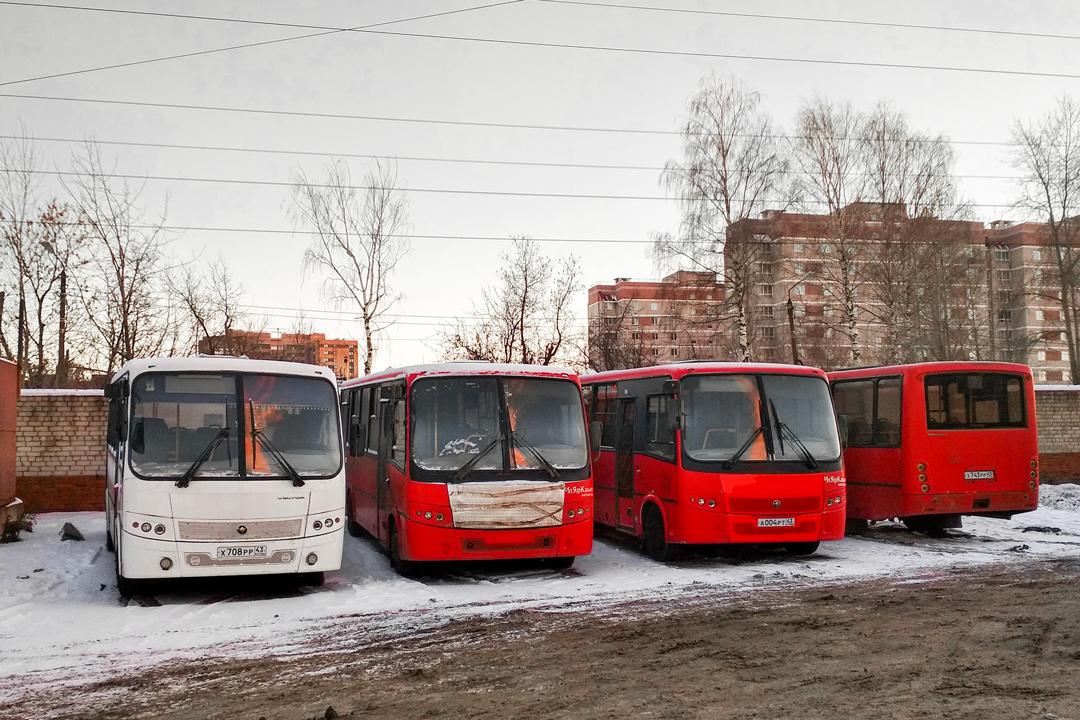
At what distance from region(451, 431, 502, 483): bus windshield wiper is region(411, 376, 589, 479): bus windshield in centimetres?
1

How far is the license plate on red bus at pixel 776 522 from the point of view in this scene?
12172 millimetres

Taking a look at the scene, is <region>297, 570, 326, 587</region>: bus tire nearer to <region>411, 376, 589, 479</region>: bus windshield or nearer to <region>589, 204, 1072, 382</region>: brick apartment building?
<region>411, 376, 589, 479</region>: bus windshield

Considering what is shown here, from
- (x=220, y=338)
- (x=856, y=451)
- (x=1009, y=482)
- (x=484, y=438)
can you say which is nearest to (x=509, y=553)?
(x=484, y=438)

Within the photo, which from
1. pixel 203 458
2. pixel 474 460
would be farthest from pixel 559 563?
pixel 203 458

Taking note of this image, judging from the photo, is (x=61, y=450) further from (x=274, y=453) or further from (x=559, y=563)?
(x=559, y=563)

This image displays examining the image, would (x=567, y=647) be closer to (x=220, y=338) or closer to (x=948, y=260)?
(x=220, y=338)

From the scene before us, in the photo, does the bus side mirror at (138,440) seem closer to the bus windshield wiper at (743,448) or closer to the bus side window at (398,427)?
the bus side window at (398,427)

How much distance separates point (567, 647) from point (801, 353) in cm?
5193

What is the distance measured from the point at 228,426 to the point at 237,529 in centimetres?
114

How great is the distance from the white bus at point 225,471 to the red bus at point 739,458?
376cm

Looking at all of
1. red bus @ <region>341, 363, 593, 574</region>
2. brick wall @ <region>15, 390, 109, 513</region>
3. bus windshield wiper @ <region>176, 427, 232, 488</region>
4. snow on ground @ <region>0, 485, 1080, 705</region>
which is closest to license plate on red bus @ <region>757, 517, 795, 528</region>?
snow on ground @ <region>0, 485, 1080, 705</region>

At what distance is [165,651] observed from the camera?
7.85m

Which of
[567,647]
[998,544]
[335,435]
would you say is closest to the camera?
[567,647]

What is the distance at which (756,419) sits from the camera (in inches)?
492
